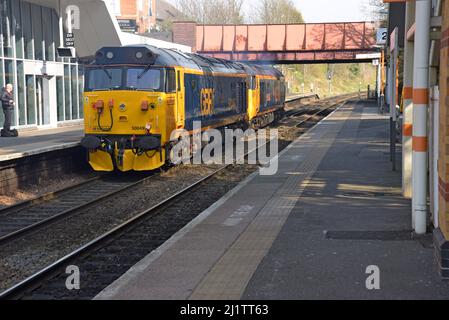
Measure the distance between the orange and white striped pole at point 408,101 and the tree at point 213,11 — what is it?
75368 mm

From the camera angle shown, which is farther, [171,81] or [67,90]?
[67,90]

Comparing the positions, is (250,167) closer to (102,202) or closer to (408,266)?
(102,202)

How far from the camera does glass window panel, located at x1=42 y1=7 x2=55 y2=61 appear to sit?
1020 inches

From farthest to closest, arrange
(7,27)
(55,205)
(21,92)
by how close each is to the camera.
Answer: (21,92), (7,27), (55,205)

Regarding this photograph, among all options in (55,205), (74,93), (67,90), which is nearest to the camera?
(55,205)

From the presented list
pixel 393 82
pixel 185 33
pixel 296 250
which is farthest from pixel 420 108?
pixel 185 33

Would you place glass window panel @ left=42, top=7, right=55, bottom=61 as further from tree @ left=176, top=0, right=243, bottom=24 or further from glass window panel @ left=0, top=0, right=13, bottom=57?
tree @ left=176, top=0, right=243, bottom=24

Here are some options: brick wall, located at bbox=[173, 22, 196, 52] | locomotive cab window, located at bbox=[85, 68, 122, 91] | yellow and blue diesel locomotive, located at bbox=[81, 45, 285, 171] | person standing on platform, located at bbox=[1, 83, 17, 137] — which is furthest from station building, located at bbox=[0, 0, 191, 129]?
brick wall, located at bbox=[173, 22, 196, 52]

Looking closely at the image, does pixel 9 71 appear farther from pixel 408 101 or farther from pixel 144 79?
pixel 408 101

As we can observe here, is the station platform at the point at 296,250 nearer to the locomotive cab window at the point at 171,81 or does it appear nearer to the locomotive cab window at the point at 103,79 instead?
the locomotive cab window at the point at 171,81

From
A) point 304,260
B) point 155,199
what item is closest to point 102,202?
point 155,199

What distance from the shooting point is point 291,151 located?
63.9ft

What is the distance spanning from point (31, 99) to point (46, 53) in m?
2.48

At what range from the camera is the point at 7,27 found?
2291 centimetres
